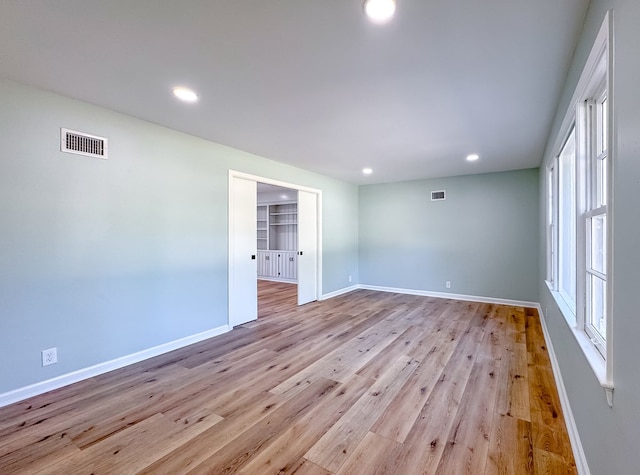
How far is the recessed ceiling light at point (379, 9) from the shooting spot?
149cm

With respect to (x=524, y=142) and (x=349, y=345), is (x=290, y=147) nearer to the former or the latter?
(x=349, y=345)

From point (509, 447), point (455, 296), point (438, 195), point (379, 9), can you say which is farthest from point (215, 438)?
point (438, 195)

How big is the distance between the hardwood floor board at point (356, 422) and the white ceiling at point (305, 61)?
2.47 metres

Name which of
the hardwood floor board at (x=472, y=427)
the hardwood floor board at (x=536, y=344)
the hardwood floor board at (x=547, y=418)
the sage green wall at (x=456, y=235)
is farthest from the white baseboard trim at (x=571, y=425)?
the sage green wall at (x=456, y=235)

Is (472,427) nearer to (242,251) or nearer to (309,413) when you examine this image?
(309,413)

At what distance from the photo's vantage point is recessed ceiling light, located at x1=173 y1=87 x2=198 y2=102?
2387mm

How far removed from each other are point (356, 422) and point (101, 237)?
273cm

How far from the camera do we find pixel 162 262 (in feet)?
10.6

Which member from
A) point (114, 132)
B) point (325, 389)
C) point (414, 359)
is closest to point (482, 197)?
point (414, 359)

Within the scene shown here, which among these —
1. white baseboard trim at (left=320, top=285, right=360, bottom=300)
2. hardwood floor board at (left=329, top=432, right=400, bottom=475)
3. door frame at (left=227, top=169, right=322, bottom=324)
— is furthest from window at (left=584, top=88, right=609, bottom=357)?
white baseboard trim at (left=320, top=285, right=360, bottom=300)

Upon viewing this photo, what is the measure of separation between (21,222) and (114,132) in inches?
43.3

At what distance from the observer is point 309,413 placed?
214cm

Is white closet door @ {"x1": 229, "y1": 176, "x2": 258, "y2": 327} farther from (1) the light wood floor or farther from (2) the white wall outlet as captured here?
(2) the white wall outlet

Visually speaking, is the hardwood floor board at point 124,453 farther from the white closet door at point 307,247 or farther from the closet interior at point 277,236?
the closet interior at point 277,236
